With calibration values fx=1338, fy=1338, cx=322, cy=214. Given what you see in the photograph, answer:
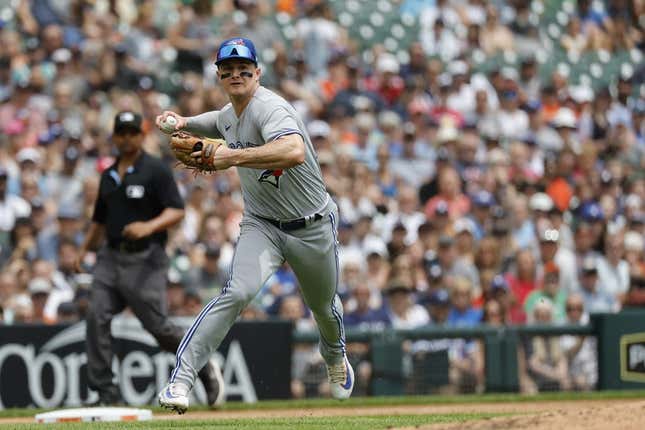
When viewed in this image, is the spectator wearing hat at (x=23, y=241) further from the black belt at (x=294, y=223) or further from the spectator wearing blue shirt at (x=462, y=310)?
the black belt at (x=294, y=223)

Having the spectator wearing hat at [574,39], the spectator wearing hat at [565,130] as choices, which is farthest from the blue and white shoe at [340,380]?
the spectator wearing hat at [574,39]

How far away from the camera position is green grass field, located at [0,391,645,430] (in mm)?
7578

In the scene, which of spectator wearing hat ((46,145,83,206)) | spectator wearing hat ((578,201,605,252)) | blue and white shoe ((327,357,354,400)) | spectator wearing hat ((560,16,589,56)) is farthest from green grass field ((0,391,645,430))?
spectator wearing hat ((560,16,589,56))

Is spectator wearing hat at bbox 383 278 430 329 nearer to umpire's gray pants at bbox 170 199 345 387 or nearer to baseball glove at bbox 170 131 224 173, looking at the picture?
umpire's gray pants at bbox 170 199 345 387

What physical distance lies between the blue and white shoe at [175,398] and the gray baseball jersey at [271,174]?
1152 millimetres

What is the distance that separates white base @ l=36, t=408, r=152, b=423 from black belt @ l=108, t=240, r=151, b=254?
1.18 m

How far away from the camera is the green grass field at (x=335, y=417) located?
7578 millimetres

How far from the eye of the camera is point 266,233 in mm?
7438

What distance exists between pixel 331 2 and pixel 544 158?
4076mm

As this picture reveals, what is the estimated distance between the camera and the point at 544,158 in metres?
16.3

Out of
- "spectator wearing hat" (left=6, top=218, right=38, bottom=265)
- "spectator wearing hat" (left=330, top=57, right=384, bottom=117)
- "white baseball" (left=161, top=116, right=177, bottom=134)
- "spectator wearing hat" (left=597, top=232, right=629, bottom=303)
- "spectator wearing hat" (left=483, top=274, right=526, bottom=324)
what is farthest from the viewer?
"spectator wearing hat" (left=330, top=57, right=384, bottom=117)

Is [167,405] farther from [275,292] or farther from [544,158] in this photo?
[544,158]

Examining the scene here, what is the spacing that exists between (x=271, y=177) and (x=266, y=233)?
0.34m

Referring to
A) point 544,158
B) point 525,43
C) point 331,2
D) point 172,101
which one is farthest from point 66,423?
point 525,43
